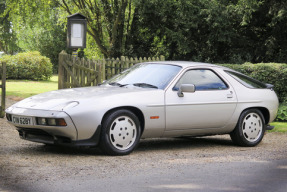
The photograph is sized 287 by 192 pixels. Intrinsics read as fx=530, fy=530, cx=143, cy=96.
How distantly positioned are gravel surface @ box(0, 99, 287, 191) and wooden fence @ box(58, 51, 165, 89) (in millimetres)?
4624

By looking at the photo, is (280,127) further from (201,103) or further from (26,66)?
(26,66)

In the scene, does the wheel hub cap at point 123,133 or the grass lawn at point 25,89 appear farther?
the grass lawn at point 25,89

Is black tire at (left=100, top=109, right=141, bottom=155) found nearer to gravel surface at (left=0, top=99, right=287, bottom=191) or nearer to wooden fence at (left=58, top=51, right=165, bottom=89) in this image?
gravel surface at (left=0, top=99, right=287, bottom=191)

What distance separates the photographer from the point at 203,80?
29.9 feet

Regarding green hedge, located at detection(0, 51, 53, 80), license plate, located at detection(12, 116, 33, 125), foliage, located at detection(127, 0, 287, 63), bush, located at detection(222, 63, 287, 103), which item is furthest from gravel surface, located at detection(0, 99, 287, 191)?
green hedge, located at detection(0, 51, 53, 80)

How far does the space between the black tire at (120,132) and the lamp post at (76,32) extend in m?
9.27

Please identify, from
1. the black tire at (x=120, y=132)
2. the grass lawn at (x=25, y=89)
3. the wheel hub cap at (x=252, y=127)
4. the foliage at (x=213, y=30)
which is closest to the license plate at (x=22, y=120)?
the black tire at (x=120, y=132)

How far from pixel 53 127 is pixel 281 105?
26.4 feet

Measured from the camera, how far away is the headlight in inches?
295

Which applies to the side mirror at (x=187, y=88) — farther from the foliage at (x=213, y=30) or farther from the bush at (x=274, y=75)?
the foliage at (x=213, y=30)

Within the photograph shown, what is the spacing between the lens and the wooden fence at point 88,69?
1475 centimetres

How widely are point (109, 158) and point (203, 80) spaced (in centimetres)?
236

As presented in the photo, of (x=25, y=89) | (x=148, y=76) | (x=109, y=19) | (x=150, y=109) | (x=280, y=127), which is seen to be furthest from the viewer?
(x=109, y=19)

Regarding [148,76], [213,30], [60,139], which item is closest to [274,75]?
[148,76]
